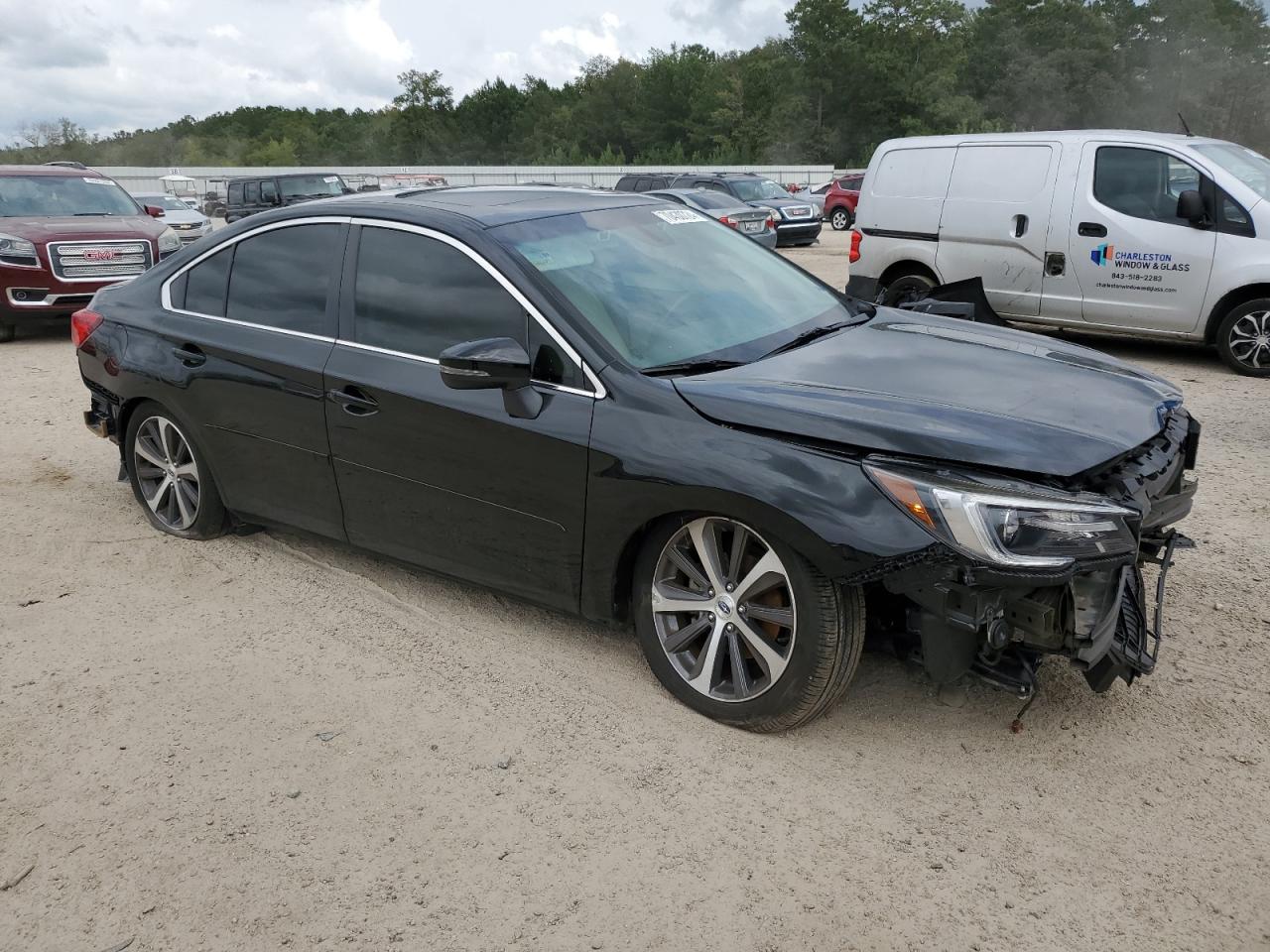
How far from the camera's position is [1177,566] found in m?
4.69

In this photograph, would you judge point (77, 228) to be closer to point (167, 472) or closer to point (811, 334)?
point (167, 472)

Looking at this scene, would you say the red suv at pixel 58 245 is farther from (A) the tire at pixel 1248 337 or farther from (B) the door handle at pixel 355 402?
(A) the tire at pixel 1248 337

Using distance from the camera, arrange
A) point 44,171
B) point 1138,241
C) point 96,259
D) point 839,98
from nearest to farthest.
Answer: point 1138,241, point 96,259, point 44,171, point 839,98

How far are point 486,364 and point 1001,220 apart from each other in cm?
723

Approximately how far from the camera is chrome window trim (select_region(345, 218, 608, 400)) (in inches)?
142

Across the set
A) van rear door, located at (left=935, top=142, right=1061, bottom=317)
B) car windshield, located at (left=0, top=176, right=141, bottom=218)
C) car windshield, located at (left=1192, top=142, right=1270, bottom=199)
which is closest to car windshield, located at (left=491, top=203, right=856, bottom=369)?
van rear door, located at (left=935, top=142, right=1061, bottom=317)

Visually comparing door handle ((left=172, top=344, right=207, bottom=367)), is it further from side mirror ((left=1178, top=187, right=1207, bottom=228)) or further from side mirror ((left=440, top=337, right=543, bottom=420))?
side mirror ((left=1178, top=187, right=1207, bottom=228))

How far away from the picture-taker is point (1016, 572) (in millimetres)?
2904

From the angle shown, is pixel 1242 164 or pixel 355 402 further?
pixel 1242 164

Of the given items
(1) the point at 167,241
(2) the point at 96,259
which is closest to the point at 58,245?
(2) the point at 96,259

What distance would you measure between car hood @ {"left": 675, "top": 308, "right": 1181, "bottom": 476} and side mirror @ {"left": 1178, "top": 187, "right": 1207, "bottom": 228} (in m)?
5.20

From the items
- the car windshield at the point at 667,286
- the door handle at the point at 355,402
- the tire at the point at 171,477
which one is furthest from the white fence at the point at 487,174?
the door handle at the point at 355,402

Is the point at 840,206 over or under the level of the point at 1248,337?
over

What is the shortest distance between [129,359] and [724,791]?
3542 millimetres
